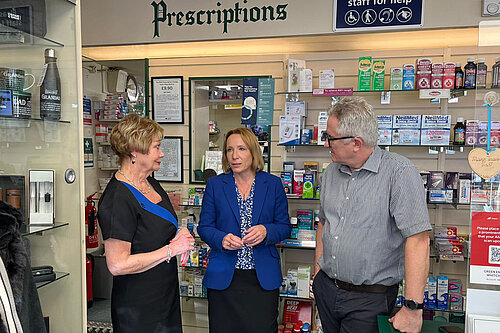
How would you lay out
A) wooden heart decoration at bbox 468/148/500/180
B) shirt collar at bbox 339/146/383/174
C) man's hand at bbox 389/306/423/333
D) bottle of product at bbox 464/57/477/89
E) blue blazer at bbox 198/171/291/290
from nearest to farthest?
wooden heart decoration at bbox 468/148/500/180
man's hand at bbox 389/306/423/333
shirt collar at bbox 339/146/383/174
blue blazer at bbox 198/171/291/290
bottle of product at bbox 464/57/477/89

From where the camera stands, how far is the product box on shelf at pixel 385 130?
3453 millimetres

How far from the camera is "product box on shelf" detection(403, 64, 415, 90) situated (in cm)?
342

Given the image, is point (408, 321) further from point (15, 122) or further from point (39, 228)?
point (15, 122)

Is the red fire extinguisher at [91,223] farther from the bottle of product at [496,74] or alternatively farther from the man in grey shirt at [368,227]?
the bottle of product at [496,74]

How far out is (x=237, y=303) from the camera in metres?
2.79

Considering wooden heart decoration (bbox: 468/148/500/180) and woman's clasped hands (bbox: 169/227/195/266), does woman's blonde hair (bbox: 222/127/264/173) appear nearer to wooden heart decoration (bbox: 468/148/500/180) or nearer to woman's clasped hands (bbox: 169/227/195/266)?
woman's clasped hands (bbox: 169/227/195/266)

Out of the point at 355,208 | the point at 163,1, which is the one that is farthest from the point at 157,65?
the point at 355,208

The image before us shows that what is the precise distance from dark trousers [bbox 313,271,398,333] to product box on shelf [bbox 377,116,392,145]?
1600 mm

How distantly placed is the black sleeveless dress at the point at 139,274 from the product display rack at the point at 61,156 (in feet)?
0.69

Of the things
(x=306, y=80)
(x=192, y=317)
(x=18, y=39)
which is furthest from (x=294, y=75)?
(x=192, y=317)

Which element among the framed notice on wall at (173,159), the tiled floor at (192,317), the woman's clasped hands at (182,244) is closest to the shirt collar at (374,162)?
the woman's clasped hands at (182,244)

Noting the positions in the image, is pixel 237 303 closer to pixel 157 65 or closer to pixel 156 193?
pixel 156 193

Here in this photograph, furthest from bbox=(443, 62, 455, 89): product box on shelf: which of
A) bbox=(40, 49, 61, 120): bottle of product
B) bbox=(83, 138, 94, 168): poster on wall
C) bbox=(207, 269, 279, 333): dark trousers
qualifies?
bbox=(83, 138, 94, 168): poster on wall

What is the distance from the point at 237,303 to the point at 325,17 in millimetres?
2485
